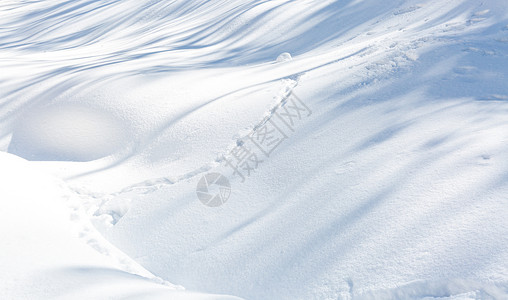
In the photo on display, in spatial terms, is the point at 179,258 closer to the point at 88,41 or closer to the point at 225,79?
the point at 225,79

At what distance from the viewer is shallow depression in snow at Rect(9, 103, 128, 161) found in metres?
3.82

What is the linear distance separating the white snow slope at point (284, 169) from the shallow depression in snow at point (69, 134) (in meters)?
0.02

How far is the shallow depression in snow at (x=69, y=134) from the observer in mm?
3822

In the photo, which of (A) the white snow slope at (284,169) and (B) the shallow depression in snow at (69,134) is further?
(B) the shallow depression in snow at (69,134)

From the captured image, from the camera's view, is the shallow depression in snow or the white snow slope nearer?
the white snow slope

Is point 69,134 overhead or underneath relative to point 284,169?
overhead

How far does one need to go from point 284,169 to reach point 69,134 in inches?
80.9

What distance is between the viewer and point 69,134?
13.1 ft

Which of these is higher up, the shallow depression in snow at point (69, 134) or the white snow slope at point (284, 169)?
the shallow depression in snow at point (69, 134)

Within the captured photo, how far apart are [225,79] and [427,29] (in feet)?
6.38

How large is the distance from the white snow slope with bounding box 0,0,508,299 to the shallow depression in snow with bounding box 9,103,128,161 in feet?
0.06

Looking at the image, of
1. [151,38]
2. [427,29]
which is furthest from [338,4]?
[151,38]

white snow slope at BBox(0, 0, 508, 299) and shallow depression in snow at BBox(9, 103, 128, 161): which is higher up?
shallow depression in snow at BBox(9, 103, 128, 161)

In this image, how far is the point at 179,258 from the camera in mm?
2533
